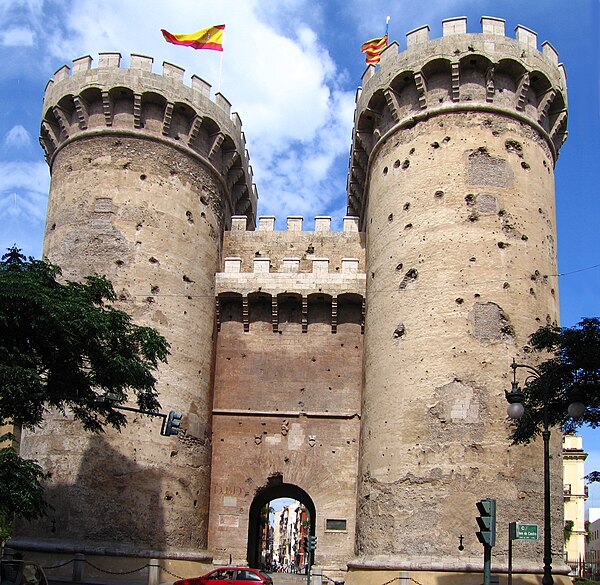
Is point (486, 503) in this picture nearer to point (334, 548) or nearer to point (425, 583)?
point (425, 583)

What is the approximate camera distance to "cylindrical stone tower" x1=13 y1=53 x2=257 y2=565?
24.1 m

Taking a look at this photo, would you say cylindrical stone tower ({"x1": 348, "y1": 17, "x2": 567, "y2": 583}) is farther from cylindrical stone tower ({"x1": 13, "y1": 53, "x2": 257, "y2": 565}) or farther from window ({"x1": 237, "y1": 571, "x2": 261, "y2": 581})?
cylindrical stone tower ({"x1": 13, "y1": 53, "x2": 257, "y2": 565})

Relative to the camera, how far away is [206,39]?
99.7 ft

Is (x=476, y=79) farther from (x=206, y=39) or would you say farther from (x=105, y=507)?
(x=105, y=507)

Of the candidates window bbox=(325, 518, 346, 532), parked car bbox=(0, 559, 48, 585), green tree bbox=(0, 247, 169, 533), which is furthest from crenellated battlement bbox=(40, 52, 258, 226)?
parked car bbox=(0, 559, 48, 585)

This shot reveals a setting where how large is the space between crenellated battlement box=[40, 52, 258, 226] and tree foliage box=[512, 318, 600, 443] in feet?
49.1

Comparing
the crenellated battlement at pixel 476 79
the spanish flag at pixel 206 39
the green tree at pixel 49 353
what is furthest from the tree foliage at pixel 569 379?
the spanish flag at pixel 206 39

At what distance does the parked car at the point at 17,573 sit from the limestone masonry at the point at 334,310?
10.9m

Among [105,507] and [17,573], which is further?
[105,507]

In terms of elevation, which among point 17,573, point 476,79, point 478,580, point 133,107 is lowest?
point 478,580

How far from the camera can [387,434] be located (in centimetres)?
2406

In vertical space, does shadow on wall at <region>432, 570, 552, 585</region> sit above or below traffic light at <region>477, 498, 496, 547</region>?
below

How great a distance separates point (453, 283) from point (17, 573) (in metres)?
15.2

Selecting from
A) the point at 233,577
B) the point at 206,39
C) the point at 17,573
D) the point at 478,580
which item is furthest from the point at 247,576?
the point at 206,39
